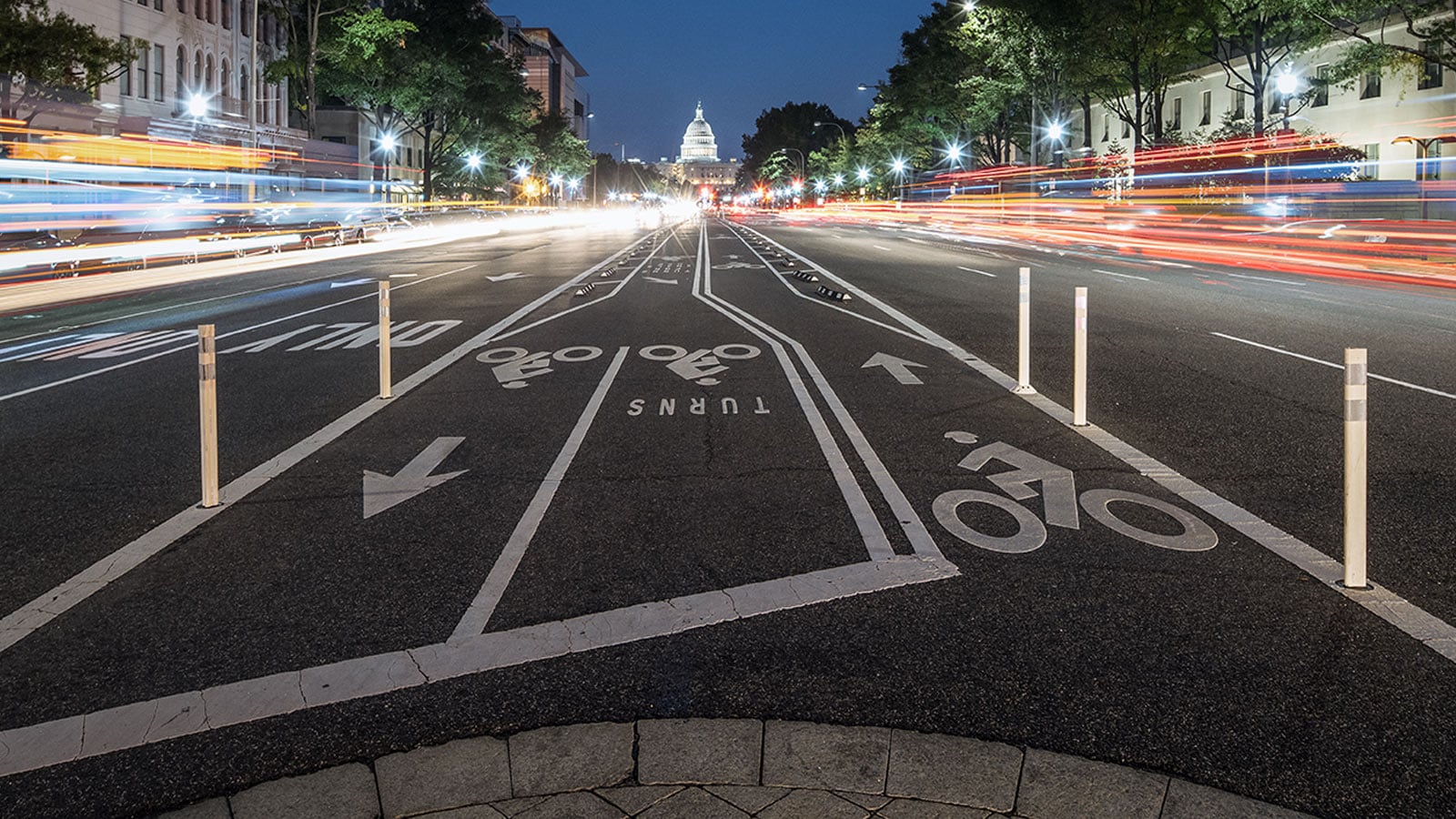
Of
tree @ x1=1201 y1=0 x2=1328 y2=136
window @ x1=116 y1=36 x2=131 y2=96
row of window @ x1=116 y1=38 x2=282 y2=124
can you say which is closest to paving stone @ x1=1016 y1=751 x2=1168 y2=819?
tree @ x1=1201 y1=0 x2=1328 y2=136

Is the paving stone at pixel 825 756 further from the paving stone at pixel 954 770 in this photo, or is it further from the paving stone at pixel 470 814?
the paving stone at pixel 470 814

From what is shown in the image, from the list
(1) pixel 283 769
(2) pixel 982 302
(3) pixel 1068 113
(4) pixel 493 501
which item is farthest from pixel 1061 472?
(3) pixel 1068 113

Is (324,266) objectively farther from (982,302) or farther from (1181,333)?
(1181,333)

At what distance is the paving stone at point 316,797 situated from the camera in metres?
3.50

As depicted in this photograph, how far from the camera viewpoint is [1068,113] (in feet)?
255

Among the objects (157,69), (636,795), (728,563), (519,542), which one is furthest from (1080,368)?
(157,69)

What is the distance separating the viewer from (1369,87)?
4878cm

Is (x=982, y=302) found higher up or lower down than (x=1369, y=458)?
higher up

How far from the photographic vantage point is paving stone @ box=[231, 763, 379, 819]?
3.50 meters

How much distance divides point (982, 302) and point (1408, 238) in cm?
1741

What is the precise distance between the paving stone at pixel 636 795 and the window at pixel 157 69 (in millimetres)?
55489

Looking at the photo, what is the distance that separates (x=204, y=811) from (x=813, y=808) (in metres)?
1.77

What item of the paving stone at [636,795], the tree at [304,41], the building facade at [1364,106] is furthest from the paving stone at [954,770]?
the tree at [304,41]

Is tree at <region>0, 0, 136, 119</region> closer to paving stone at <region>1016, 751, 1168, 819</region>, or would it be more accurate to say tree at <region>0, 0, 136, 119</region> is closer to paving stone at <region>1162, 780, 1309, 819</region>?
paving stone at <region>1016, 751, 1168, 819</region>
